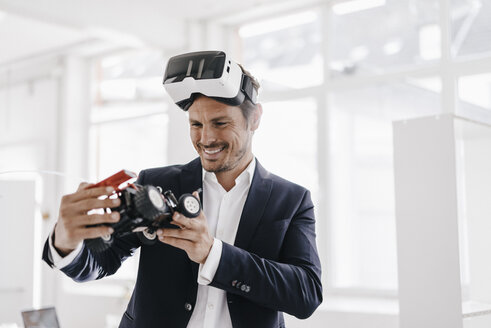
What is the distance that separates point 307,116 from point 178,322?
12.7 ft

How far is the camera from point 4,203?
4.24 metres

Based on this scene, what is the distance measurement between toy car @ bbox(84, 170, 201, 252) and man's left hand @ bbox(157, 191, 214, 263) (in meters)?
0.01

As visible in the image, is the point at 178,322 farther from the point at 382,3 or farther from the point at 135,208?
the point at 382,3

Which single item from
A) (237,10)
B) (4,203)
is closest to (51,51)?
(237,10)

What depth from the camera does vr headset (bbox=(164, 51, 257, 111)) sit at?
4.80 feet

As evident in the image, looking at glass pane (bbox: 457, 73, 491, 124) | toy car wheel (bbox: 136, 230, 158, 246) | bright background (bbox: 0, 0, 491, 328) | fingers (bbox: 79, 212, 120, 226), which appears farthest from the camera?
bright background (bbox: 0, 0, 491, 328)

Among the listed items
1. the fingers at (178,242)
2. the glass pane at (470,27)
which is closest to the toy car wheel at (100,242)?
the fingers at (178,242)

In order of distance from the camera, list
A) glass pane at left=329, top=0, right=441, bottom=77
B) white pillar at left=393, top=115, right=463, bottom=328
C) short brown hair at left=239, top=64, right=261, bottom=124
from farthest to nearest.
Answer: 1. glass pane at left=329, top=0, right=441, bottom=77
2. white pillar at left=393, top=115, right=463, bottom=328
3. short brown hair at left=239, top=64, right=261, bottom=124

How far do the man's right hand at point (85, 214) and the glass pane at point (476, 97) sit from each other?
12.1 feet

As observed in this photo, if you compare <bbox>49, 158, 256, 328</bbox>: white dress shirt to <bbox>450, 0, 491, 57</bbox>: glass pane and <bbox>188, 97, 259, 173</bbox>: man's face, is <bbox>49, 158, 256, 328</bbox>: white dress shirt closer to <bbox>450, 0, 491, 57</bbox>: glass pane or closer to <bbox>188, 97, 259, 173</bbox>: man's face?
<bbox>188, 97, 259, 173</bbox>: man's face

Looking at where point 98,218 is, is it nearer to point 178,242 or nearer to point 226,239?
point 178,242

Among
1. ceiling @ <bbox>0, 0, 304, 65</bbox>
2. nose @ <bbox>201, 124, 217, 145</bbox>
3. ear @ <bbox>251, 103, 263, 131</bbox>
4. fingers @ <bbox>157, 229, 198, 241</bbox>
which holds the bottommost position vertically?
fingers @ <bbox>157, 229, 198, 241</bbox>

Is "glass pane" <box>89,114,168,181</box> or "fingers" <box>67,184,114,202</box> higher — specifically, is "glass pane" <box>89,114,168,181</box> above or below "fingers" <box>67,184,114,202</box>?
above

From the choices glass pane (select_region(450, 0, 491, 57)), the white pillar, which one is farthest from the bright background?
the white pillar
